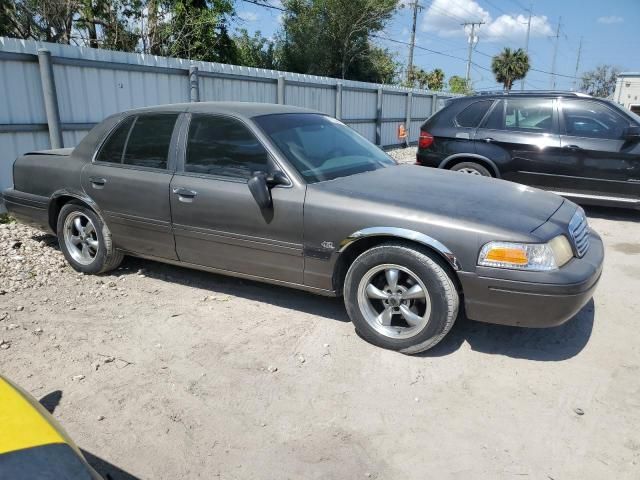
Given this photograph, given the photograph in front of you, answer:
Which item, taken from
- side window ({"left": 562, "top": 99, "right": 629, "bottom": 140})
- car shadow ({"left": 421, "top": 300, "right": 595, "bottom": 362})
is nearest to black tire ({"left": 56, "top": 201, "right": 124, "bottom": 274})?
car shadow ({"left": 421, "top": 300, "right": 595, "bottom": 362})

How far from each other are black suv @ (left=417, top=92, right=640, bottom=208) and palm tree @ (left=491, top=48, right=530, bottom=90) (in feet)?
166

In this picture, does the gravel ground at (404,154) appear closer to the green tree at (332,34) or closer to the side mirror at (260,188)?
the side mirror at (260,188)

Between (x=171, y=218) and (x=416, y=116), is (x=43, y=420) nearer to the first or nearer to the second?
(x=171, y=218)

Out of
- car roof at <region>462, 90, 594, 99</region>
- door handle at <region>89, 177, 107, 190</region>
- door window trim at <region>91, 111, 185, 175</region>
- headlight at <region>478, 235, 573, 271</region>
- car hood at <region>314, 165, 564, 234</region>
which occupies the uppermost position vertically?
car roof at <region>462, 90, 594, 99</region>

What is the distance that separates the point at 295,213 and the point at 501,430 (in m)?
1.90

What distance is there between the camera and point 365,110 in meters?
15.1

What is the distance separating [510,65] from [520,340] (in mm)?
55697

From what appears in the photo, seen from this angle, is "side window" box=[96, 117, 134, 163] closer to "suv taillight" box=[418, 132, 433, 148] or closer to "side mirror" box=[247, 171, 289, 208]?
"side mirror" box=[247, 171, 289, 208]

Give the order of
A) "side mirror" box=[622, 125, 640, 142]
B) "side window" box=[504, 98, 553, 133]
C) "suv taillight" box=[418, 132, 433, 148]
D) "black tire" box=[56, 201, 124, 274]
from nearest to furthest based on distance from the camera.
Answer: "black tire" box=[56, 201, 124, 274], "side mirror" box=[622, 125, 640, 142], "side window" box=[504, 98, 553, 133], "suv taillight" box=[418, 132, 433, 148]

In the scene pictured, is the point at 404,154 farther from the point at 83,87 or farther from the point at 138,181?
A: the point at 138,181

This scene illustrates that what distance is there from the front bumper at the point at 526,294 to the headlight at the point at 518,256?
1.5 inches

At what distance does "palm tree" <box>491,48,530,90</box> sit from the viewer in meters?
52.8

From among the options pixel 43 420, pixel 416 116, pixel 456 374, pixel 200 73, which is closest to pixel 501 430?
pixel 456 374

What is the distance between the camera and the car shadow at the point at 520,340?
356 centimetres
